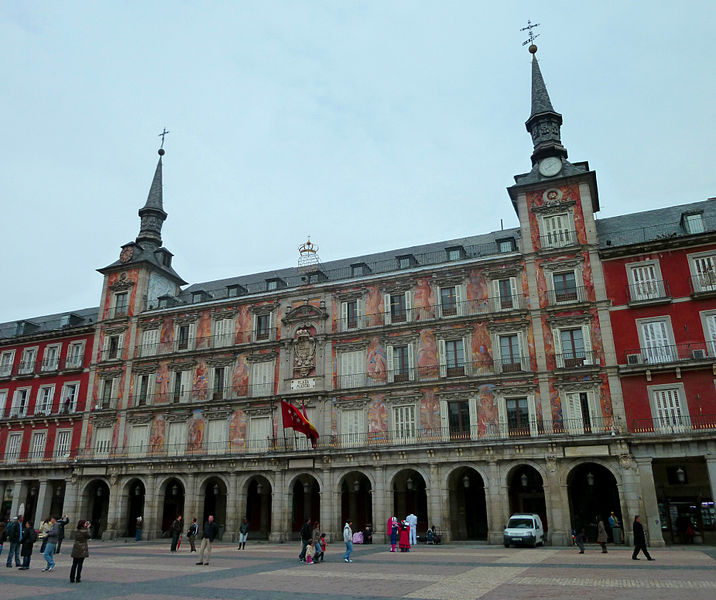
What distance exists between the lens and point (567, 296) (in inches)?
1420

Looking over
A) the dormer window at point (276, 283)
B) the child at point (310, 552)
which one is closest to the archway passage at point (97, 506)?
the dormer window at point (276, 283)

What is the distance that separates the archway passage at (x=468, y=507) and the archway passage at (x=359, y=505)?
607cm

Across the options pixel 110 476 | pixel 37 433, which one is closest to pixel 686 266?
pixel 110 476

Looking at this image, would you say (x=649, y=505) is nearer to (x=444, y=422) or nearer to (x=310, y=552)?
(x=444, y=422)

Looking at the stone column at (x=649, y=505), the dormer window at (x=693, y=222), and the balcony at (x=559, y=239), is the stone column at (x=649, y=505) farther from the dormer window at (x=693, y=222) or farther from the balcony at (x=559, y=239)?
the dormer window at (x=693, y=222)

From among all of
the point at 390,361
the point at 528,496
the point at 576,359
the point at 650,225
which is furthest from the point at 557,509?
the point at 650,225

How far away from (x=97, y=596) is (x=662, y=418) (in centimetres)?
2892

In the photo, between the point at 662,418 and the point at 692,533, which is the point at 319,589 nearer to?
the point at 662,418

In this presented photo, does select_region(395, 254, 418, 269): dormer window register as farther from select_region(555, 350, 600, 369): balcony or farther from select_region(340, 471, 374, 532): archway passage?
select_region(340, 471, 374, 532): archway passage

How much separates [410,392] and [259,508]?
15.4 metres

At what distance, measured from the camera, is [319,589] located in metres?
16.1

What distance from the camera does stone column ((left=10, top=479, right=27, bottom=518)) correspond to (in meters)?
46.7

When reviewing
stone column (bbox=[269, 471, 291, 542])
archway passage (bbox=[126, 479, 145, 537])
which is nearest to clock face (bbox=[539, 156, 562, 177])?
stone column (bbox=[269, 471, 291, 542])

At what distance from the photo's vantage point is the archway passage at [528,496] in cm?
3628
